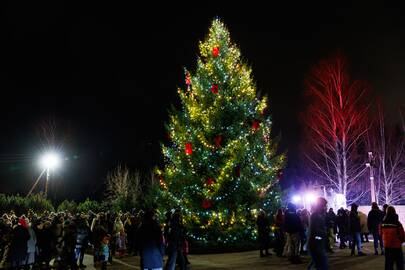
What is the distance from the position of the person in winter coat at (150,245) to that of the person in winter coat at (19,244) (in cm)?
922

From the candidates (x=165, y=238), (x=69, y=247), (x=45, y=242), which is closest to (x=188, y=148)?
(x=45, y=242)

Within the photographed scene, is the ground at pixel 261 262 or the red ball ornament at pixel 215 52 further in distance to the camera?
the red ball ornament at pixel 215 52

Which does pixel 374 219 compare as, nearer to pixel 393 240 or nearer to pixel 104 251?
pixel 393 240

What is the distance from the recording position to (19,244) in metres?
16.4

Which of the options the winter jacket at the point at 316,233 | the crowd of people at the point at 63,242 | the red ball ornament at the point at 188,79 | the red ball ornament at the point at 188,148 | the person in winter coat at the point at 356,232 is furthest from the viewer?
the red ball ornament at the point at 188,79

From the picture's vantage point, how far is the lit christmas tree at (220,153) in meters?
22.1

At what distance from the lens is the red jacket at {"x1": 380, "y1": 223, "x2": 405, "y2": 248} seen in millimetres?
11023

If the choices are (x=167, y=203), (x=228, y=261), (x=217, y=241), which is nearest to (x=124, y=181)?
(x=167, y=203)

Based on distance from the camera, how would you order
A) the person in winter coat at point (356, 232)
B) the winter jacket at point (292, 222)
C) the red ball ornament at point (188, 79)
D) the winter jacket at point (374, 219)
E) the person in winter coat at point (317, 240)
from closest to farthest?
the person in winter coat at point (317, 240) < the winter jacket at point (292, 222) < the person in winter coat at point (356, 232) < the winter jacket at point (374, 219) < the red ball ornament at point (188, 79)

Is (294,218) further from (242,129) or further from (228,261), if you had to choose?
(242,129)

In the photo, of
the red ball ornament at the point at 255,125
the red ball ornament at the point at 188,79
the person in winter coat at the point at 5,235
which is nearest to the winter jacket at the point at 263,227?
the red ball ornament at the point at 255,125

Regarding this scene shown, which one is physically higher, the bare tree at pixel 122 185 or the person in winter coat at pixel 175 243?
the bare tree at pixel 122 185

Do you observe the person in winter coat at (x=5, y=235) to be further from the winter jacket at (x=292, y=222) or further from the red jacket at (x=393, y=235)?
the red jacket at (x=393, y=235)

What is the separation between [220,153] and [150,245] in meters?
13.9
